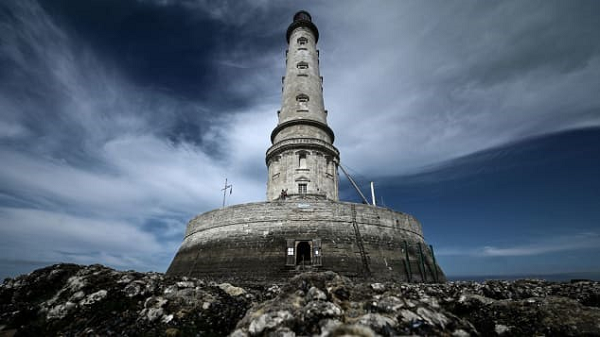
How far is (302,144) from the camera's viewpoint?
2084 centimetres

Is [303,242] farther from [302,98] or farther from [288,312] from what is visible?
[302,98]

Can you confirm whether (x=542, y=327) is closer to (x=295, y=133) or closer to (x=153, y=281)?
(x=153, y=281)

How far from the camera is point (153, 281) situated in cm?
908

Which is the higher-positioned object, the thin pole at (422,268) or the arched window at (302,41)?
the arched window at (302,41)

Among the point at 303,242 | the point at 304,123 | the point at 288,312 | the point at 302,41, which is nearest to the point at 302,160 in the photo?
the point at 304,123

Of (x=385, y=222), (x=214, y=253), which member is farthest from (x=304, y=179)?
(x=214, y=253)

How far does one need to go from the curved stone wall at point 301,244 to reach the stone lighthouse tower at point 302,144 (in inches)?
180

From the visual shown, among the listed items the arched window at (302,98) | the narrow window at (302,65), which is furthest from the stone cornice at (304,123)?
the narrow window at (302,65)

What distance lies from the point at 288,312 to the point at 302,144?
53.0ft

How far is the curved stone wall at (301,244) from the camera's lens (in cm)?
1360

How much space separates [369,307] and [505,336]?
346 centimetres

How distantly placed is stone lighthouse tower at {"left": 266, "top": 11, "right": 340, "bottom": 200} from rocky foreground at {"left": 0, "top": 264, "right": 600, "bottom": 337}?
11.1 meters

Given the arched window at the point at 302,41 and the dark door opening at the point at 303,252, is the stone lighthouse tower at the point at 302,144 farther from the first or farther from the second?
the dark door opening at the point at 303,252

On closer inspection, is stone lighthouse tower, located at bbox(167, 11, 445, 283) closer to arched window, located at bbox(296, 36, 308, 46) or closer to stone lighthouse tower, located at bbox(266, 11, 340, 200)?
stone lighthouse tower, located at bbox(266, 11, 340, 200)
